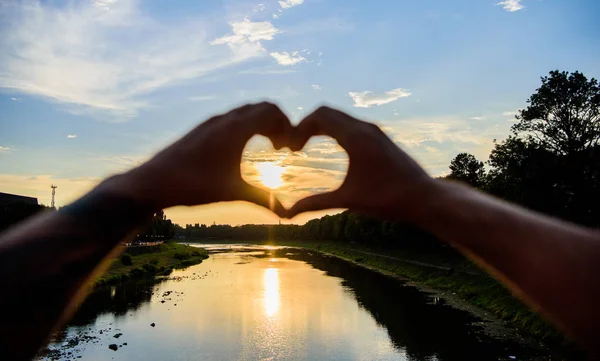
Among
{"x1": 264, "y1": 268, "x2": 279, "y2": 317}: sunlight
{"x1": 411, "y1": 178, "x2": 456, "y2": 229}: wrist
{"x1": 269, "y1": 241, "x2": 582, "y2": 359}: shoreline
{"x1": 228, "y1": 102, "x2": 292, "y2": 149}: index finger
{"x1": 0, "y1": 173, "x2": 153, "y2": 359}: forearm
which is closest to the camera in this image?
{"x1": 0, "y1": 173, "x2": 153, "y2": 359}: forearm

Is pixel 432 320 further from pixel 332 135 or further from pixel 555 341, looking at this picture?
pixel 332 135

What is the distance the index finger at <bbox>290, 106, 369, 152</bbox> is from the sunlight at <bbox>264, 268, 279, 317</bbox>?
3996 centimetres

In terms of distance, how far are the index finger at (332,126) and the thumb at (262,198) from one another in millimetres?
323

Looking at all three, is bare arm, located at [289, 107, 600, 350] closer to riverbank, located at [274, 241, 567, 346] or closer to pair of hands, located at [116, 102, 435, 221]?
pair of hands, located at [116, 102, 435, 221]

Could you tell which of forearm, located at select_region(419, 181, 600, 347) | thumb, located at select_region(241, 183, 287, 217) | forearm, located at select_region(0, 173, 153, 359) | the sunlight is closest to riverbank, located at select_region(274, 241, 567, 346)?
the sunlight

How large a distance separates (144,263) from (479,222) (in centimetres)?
7679

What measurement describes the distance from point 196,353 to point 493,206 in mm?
29087

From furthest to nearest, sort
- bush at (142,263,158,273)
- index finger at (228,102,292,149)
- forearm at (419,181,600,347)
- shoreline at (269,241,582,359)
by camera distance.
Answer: bush at (142,263,158,273)
shoreline at (269,241,582,359)
index finger at (228,102,292,149)
forearm at (419,181,600,347)

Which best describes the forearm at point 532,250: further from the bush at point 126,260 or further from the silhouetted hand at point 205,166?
the bush at point 126,260

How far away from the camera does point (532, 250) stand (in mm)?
1760

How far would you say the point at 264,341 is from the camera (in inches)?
1240

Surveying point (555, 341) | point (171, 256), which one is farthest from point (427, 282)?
point (171, 256)

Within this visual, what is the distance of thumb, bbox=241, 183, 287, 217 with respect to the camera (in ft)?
7.55

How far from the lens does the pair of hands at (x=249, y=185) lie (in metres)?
2.10
